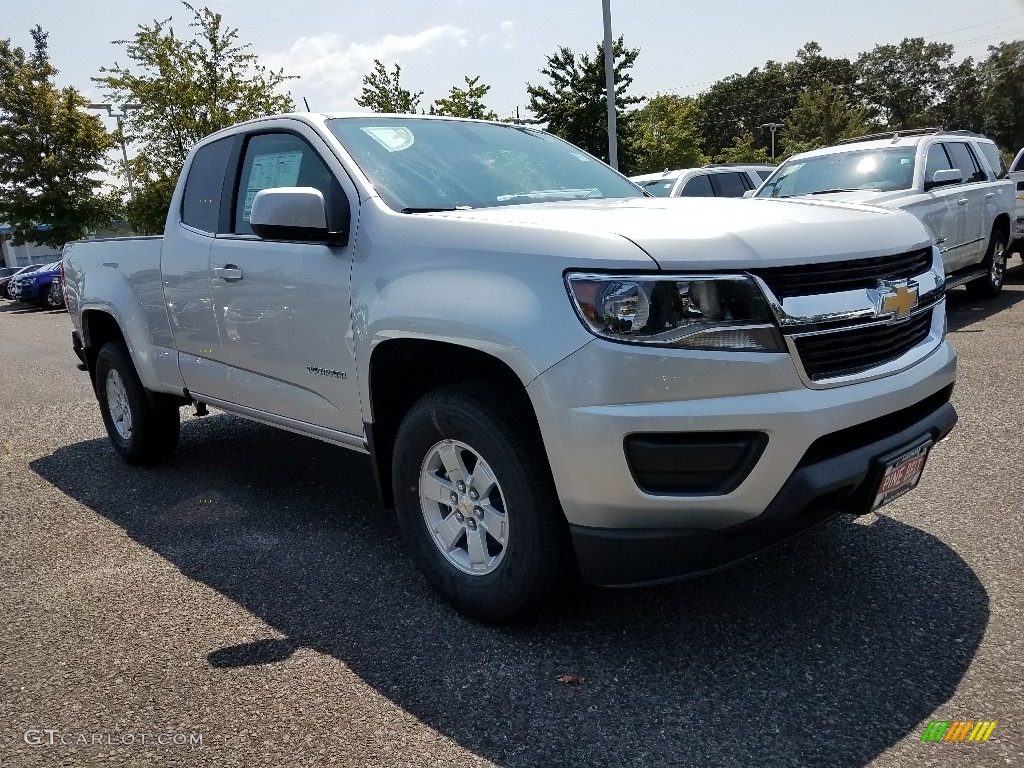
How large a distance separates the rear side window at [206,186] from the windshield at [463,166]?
99cm

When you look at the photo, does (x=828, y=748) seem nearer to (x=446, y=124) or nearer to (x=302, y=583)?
(x=302, y=583)

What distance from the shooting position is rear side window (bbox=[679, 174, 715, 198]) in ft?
40.7

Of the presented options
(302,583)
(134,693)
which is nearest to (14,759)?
(134,693)

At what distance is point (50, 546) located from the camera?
4285 mm

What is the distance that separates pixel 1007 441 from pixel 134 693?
4442 mm

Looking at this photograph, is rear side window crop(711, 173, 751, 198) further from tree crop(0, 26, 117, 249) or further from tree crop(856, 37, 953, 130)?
tree crop(856, 37, 953, 130)

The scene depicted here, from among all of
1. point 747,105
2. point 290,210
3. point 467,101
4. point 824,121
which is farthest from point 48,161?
point 747,105

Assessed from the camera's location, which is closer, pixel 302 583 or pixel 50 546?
pixel 302 583

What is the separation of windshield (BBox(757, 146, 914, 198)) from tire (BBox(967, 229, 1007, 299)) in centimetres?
199

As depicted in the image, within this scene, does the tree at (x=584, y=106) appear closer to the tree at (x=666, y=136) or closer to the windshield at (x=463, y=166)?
the tree at (x=666, y=136)

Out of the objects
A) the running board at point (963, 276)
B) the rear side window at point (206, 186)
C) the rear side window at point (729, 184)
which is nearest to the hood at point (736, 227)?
the rear side window at point (206, 186)

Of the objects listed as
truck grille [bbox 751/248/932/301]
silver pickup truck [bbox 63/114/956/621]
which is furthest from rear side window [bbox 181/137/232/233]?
truck grille [bbox 751/248/932/301]

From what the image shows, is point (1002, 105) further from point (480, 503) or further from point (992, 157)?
point (480, 503)

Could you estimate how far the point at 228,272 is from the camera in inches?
162
